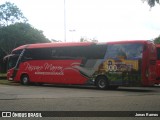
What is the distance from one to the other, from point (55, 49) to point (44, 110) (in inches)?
593

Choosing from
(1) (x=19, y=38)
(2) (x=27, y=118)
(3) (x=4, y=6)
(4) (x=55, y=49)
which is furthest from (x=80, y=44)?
(3) (x=4, y=6)

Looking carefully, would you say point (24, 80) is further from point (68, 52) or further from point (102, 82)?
point (102, 82)

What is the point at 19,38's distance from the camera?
6756 centimetres

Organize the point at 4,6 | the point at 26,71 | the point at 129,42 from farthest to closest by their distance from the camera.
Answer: the point at 4,6, the point at 26,71, the point at 129,42

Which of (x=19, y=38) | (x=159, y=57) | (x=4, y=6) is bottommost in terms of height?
(x=159, y=57)

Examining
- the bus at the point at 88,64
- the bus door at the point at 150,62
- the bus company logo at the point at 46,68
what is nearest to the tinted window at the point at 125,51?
the bus at the point at 88,64

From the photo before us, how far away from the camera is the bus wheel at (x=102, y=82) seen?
2422 centimetres

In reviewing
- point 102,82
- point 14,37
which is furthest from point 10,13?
point 102,82

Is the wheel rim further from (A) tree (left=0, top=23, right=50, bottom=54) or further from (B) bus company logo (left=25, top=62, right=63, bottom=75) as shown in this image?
(A) tree (left=0, top=23, right=50, bottom=54)

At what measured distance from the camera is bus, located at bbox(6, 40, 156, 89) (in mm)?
22812

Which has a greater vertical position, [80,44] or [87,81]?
[80,44]

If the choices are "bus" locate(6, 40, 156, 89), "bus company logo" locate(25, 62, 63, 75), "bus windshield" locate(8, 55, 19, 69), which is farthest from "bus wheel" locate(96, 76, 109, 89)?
"bus windshield" locate(8, 55, 19, 69)

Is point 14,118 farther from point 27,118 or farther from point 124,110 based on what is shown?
point 124,110

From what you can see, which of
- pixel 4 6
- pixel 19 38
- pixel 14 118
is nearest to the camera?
pixel 14 118
